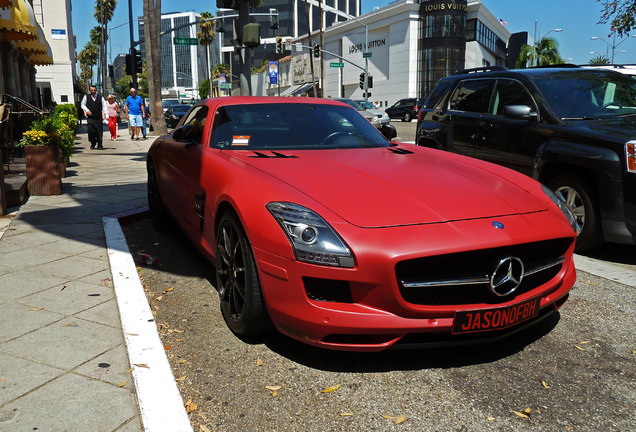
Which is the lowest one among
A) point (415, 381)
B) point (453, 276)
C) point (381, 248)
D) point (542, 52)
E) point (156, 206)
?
point (415, 381)

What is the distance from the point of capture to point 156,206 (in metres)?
6.16

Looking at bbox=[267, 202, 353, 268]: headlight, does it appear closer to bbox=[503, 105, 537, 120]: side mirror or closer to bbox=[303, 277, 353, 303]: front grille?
bbox=[303, 277, 353, 303]: front grille

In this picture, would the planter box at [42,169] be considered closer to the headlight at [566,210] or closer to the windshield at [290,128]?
the windshield at [290,128]

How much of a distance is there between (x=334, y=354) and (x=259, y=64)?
119895mm

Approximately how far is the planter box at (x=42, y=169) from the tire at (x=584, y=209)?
660cm

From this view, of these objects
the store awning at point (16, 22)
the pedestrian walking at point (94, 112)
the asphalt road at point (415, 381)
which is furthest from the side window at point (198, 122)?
the pedestrian walking at point (94, 112)

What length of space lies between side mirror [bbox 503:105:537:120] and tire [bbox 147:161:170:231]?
3.74 meters

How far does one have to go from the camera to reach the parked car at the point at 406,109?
38.1 metres

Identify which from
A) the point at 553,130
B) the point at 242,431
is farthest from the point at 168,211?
the point at 553,130

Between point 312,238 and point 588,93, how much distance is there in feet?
14.7

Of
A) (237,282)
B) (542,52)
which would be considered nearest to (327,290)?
(237,282)

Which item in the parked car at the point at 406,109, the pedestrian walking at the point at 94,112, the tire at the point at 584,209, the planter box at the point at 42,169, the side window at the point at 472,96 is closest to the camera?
the tire at the point at 584,209

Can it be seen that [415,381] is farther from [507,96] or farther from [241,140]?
[507,96]

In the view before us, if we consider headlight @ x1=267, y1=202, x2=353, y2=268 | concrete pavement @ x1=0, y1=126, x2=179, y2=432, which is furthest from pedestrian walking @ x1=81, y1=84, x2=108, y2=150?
headlight @ x1=267, y1=202, x2=353, y2=268
